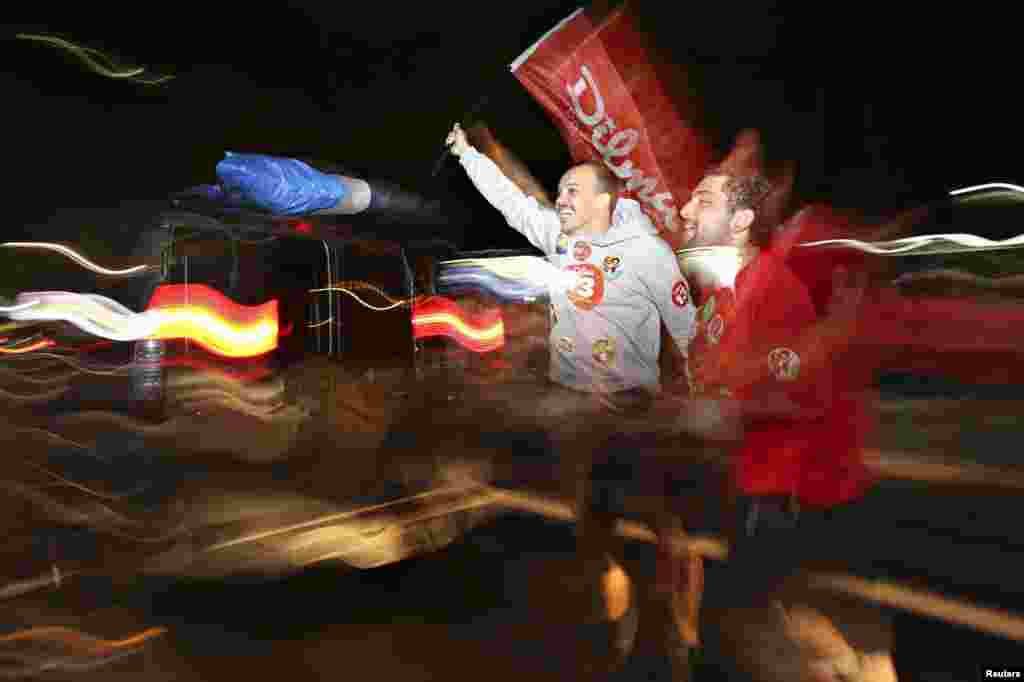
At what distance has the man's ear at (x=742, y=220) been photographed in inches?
234

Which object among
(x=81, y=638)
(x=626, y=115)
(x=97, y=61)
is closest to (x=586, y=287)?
(x=626, y=115)

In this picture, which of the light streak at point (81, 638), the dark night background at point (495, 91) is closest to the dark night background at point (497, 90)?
the dark night background at point (495, 91)

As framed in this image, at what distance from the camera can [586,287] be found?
614cm

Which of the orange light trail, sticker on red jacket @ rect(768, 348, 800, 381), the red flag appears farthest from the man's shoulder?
the orange light trail

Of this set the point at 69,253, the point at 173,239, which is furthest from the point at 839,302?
the point at 69,253

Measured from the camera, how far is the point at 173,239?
5266mm

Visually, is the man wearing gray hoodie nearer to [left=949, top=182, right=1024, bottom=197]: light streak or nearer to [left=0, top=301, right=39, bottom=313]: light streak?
[left=949, top=182, right=1024, bottom=197]: light streak

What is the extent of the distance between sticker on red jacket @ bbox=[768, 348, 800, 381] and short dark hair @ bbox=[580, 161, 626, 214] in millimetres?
1625

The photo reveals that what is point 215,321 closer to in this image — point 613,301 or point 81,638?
point 613,301

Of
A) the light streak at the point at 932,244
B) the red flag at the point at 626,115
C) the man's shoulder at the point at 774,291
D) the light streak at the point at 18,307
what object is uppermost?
the red flag at the point at 626,115

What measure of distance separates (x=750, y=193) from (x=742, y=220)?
0.77 feet

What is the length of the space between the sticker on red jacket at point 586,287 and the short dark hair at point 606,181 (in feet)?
1.59

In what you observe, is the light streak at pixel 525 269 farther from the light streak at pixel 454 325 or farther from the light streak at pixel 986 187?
the light streak at pixel 986 187

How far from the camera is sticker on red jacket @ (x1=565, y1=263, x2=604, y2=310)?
20.0 feet
